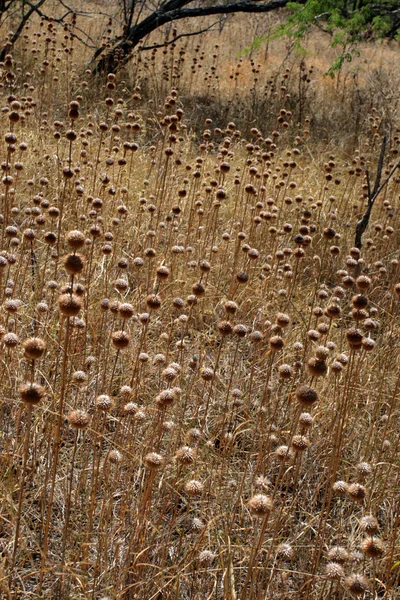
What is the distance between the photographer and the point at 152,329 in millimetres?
3266

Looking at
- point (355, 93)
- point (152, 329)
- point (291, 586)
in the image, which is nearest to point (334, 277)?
point (152, 329)

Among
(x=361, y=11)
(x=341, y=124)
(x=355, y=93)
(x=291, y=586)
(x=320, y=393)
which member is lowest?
(x=291, y=586)

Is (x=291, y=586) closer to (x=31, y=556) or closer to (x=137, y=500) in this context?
(x=137, y=500)

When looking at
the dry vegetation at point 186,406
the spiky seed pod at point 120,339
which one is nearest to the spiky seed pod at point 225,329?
the dry vegetation at point 186,406

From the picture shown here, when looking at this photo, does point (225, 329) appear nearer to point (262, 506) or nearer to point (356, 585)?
point (262, 506)

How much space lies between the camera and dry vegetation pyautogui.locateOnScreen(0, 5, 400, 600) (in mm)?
1807

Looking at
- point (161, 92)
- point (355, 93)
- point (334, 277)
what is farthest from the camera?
point (355, 93)

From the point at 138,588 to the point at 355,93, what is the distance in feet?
31.1

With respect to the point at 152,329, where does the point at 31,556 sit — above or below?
below

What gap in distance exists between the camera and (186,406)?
2.69m

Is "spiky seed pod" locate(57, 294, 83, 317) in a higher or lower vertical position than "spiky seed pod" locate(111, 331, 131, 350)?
higher

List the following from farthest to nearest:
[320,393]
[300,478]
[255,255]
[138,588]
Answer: [255,255] < [320,393] < [300,478] < [138,588]

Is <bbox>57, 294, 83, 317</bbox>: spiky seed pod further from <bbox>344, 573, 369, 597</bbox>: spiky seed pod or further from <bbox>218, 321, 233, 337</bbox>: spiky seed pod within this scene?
<bbox>344, 573, 369, 597</bbox>: spiky seed pod

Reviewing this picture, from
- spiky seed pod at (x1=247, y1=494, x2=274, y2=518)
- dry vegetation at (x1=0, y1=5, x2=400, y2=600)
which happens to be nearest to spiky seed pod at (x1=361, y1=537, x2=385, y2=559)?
dry vegetation at (x1=0, y1=5, x2=400, y2=600)
